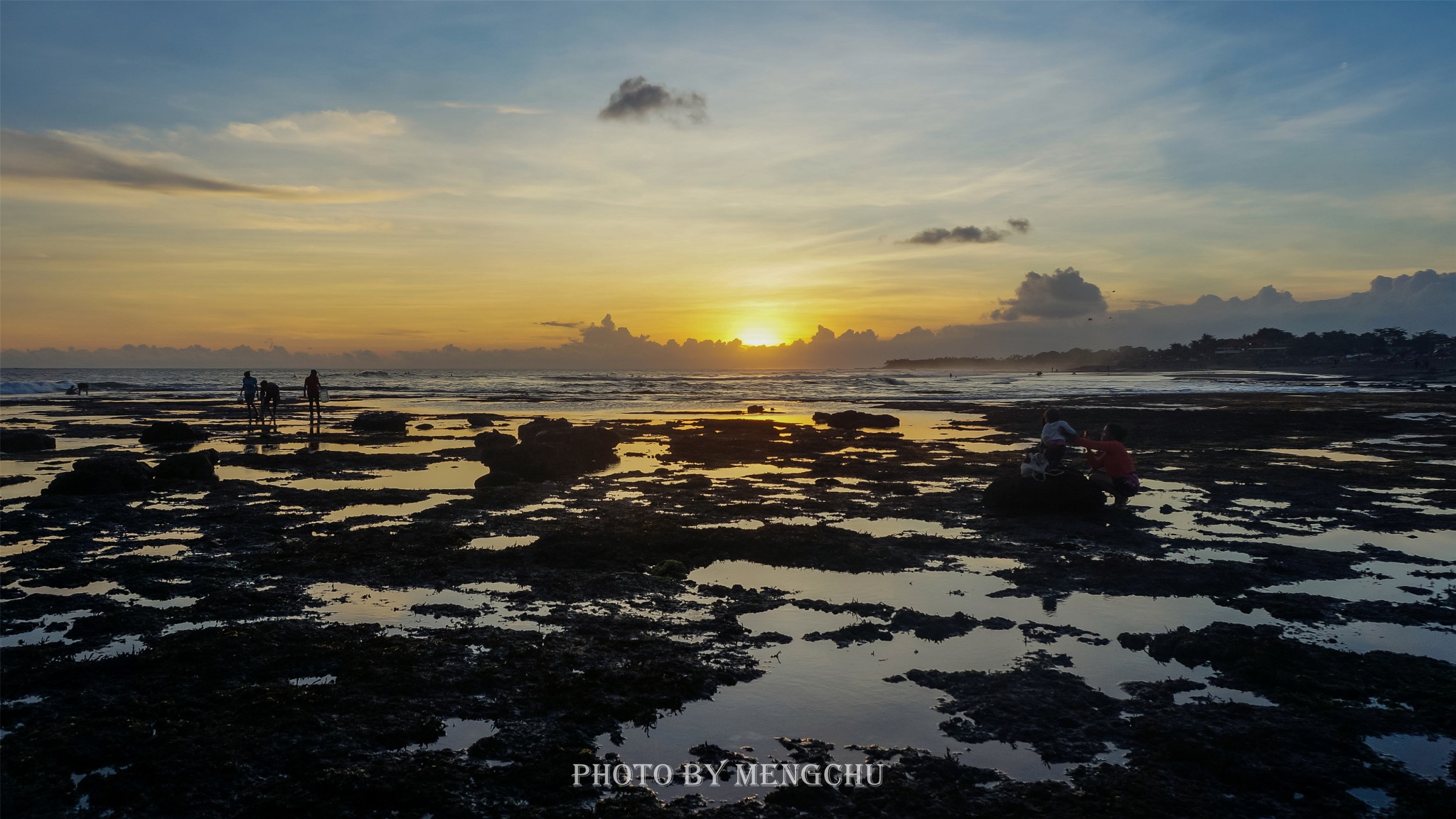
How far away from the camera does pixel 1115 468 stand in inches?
622

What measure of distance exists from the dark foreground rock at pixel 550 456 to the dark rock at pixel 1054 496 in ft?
37.2

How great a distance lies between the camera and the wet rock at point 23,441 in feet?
83.3

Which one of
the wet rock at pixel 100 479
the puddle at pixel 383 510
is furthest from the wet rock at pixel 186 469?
the puddle at pixel 383 510

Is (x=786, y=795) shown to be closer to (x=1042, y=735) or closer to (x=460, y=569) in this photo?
(x=1042, y=735)

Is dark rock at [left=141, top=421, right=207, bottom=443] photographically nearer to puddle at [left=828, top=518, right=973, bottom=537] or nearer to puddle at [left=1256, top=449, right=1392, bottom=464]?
puddle at [left=828, top=518, right=973, bottom=537]

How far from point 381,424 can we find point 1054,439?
27.9 meters

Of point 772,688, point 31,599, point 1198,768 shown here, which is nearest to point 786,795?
point 772,688

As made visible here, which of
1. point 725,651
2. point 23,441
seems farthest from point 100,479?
point 725,651

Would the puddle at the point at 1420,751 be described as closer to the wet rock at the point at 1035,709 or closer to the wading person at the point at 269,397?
the wet rock at the point at 1035,709

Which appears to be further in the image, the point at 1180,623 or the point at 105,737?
the point at 1180,623

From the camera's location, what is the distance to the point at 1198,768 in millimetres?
5562

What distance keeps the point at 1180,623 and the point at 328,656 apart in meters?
9.23

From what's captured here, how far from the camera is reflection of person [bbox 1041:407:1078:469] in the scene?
15.3 meters

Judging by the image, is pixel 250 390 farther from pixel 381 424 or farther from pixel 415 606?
pixel 415 606
